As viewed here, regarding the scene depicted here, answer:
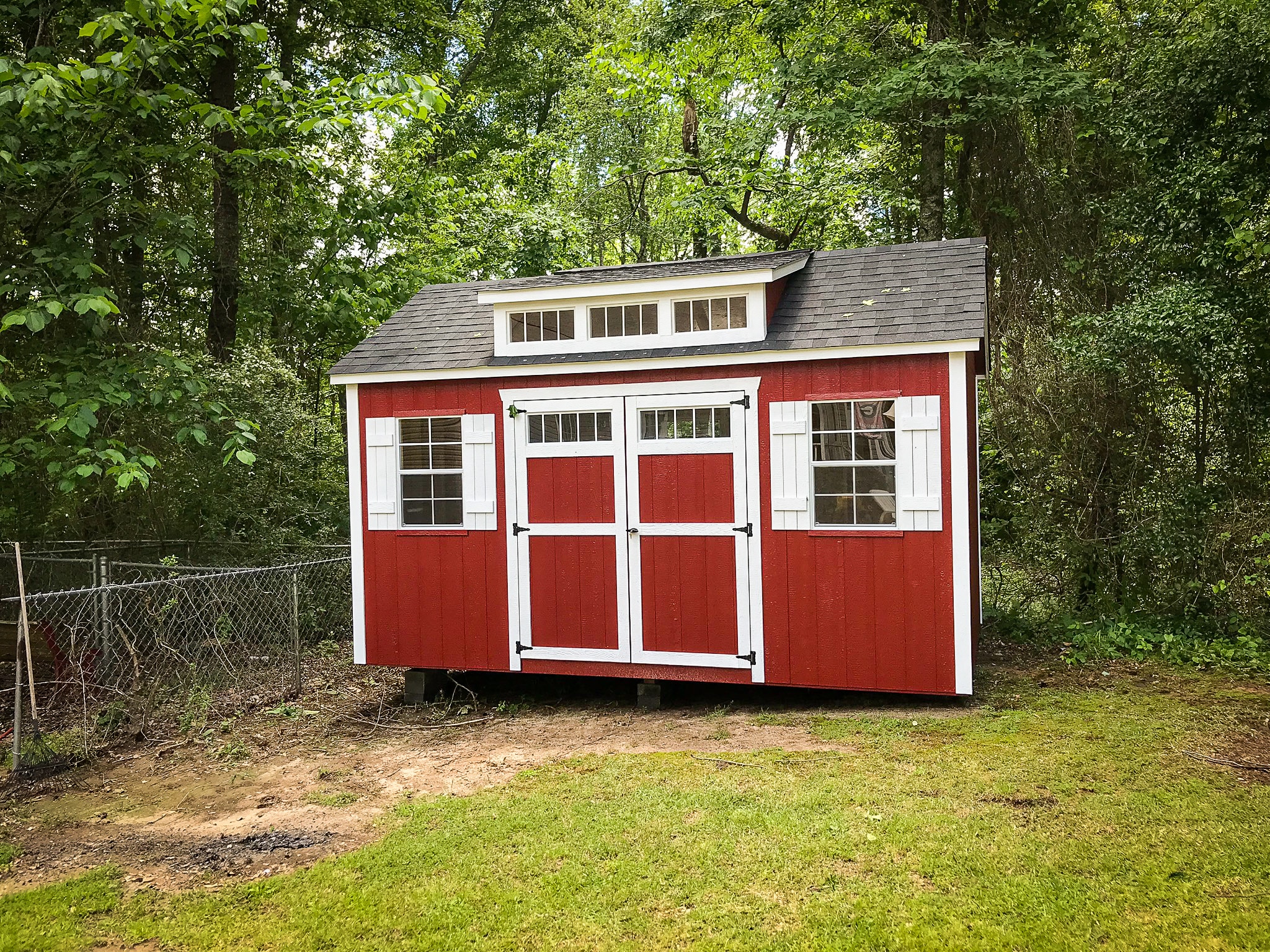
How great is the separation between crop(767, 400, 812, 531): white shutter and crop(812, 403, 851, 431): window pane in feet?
0.22

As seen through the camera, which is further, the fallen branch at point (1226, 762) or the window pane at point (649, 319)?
the window pane at point (649, 319)

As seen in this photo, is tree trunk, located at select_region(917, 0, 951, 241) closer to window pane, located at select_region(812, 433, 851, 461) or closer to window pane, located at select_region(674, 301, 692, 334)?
window pane, located at select_region(674, 301, 692, 334)

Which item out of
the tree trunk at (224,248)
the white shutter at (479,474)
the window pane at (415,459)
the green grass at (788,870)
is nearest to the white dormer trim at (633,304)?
the white shutter at (479,474)

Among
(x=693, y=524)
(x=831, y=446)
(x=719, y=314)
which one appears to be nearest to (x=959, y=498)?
(x=831, y=446)

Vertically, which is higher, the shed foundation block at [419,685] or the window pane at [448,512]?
the window pane at [448,512]

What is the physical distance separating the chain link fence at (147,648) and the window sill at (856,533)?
4.37 meters

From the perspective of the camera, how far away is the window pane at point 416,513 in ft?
26.1

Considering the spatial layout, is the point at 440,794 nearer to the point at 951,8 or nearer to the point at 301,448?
the point at 301,448

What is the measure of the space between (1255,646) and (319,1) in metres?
14.0

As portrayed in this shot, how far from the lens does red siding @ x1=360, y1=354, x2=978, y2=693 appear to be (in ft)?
21.9

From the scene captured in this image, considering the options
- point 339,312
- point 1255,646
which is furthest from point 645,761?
point 339,312

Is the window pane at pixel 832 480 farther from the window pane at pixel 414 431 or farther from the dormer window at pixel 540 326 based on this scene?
the window pane at pixel 414 431

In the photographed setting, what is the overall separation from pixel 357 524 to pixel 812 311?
4228 mm

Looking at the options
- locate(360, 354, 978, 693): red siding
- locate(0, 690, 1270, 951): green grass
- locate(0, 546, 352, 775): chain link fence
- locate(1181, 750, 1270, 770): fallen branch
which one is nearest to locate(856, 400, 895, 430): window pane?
locate(360, 354, 978, 693): red siding
